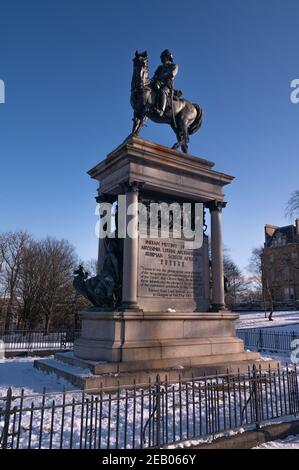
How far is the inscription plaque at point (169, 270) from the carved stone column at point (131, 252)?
60cm

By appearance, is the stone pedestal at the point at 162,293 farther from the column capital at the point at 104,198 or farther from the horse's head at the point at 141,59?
the horse's head at the point at 141,59

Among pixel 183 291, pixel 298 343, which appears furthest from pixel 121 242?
pixel 298 343

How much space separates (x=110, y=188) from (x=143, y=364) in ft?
19.5

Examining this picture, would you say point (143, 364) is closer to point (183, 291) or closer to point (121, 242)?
point (183, 291)

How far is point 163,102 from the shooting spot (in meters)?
13.2

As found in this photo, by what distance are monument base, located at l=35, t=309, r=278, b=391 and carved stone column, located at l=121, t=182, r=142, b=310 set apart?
51 cm

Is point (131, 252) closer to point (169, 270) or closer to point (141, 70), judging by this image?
point (169, 270)

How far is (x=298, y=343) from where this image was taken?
20875 mm

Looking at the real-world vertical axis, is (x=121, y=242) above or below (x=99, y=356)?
above

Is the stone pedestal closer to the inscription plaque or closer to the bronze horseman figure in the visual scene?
the inscription plaque

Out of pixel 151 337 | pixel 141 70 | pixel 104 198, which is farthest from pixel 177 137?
pixel 151 337

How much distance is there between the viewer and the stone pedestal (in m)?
10.0

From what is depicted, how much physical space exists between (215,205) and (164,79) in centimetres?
502

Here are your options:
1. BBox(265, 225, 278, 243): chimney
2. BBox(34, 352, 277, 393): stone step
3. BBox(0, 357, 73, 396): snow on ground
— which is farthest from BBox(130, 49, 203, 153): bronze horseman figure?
BBox(265, 225, 278, 243): chimney
